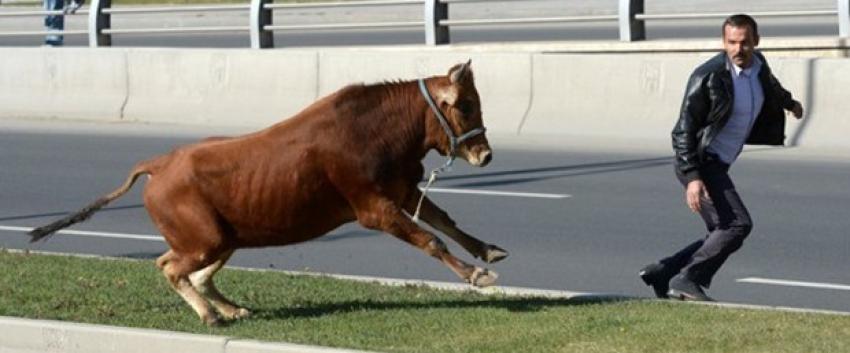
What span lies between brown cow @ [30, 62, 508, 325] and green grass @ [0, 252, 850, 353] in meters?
0.34

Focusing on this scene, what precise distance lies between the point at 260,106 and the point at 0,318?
1182 cm

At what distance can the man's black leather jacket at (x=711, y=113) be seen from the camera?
9039mm

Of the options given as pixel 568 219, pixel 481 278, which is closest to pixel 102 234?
pixel 568 219

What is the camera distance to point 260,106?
2047 centimetres

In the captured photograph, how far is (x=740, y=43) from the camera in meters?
8.97

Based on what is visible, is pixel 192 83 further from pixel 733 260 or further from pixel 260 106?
pixel 733 260

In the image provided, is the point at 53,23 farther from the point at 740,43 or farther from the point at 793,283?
the point at 740,43

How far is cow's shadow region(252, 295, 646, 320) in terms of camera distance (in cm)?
900

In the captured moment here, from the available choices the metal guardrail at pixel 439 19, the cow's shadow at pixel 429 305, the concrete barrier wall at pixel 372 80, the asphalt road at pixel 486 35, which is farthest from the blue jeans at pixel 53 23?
the cow's shadow at pixel 429 305

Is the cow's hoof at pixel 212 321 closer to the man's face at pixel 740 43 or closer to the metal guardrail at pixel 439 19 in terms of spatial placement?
the man's face at pixel 740 43

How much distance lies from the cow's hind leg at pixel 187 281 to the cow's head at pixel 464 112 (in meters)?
1.31

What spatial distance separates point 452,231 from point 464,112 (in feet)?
2.00

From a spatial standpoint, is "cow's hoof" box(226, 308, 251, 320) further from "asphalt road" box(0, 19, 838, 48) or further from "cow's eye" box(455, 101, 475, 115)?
"asphalt road" box(0, 19, 838, 48)

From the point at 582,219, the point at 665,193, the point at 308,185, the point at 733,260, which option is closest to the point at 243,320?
the point at 308,185
